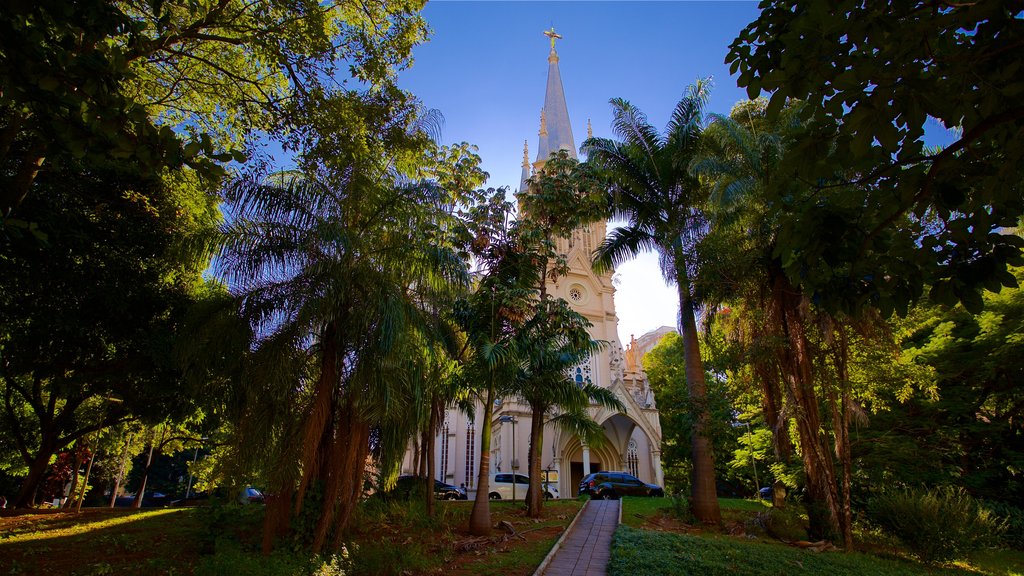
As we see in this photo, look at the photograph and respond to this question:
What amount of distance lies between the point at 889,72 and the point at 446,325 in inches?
474

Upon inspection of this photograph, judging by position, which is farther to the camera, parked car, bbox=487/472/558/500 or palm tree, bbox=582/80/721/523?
parked car, bbox=487/472/558/500

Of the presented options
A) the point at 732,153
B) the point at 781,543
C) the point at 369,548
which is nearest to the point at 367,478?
the point at 369,548

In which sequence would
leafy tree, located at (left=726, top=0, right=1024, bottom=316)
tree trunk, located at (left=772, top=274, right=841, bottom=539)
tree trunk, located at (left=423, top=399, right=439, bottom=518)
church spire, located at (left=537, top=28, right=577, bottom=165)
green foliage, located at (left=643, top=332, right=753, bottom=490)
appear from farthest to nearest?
church spire, located at (left=537, top=28, right=577, bottom=165)
green foliage, located at (left=643, top=332, right=753, bottom=490)
tree trunk, located at (left=423, top=399, right=439, bottom=518)
tree trunk, located at (left=772, top=274, right=841, bottom=539)
leafy tree, located at (left=726, top=0, right=1024, bottom=316)

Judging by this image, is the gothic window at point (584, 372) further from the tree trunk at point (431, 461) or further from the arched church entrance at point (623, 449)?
the tree trunk at point (431, 461)

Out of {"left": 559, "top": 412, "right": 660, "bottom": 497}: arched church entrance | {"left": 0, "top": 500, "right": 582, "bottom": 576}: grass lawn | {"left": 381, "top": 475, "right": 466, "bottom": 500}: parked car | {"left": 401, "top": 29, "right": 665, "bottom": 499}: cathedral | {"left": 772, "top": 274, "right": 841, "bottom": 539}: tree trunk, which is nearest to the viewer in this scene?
{"left": 0, "top": 500, "right": 582, "bottom": 576}: grass lawn

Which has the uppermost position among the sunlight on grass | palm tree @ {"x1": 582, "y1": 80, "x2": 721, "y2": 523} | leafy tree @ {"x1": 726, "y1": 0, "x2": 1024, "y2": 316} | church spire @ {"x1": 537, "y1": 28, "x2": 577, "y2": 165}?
church spire @ {"x1": 537, "y1": 28, "x2": 577, "y2": 165}

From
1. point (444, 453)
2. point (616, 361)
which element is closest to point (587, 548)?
point (444, 453)

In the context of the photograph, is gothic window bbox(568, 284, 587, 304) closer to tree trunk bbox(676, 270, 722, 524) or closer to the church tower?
the church tower

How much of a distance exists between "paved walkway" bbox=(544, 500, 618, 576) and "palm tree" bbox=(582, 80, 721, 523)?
4680 mm

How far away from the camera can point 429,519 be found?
39.6 feet

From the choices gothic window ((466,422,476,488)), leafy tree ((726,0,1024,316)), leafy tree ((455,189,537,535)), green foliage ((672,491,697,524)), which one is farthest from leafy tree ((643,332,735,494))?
A: leafy tree ((726,0,1024,316))

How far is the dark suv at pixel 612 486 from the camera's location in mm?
22312

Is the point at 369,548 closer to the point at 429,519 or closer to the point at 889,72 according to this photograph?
the point at 429,519

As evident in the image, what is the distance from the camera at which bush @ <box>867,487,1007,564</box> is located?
37.2 ft
